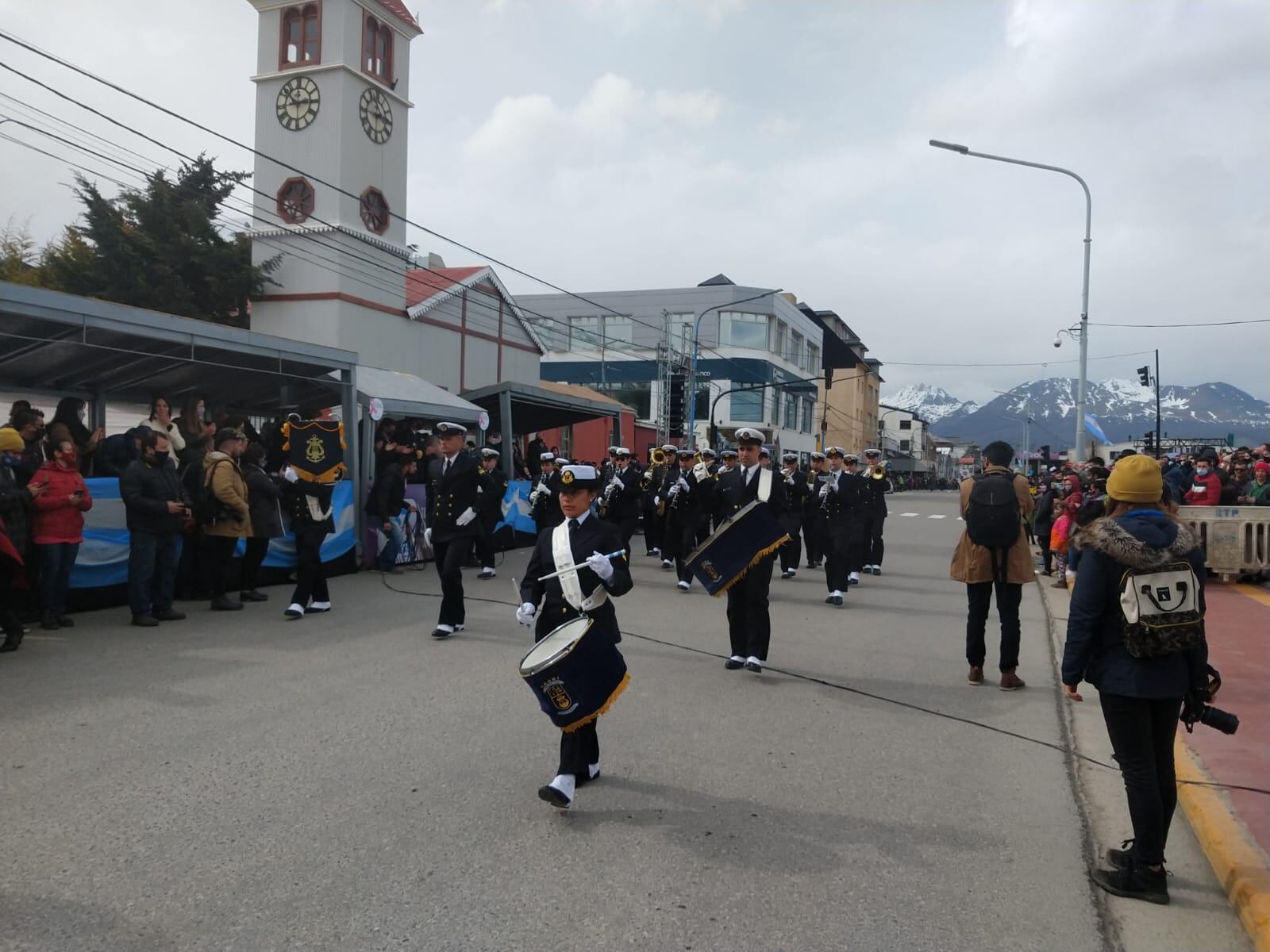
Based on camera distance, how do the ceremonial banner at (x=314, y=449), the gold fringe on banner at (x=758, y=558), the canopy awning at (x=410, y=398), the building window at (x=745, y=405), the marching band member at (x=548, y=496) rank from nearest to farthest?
the gold fringe on banner at (x=758, y=558) → the ceremonial banner at (x=314, y=449) → the marching band member at (x=548, y=496) → the canopy awning at (x=410, y=398) → the building window at (x=745, y=405)

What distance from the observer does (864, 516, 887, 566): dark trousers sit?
552 inches

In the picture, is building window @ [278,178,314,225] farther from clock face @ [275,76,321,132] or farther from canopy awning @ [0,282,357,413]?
canopy awning @ [0,282,357,413]

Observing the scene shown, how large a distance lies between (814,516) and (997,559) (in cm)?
741

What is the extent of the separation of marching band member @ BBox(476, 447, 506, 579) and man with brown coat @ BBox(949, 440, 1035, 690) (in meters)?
4.43

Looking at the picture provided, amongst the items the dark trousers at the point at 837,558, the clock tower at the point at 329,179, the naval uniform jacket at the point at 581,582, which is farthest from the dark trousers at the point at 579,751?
the clock tower at the point at 329,179

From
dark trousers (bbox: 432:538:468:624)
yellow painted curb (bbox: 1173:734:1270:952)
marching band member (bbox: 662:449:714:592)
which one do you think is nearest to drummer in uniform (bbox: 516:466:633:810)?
yellow painted curb (bbox: 1173:734:1270:952)

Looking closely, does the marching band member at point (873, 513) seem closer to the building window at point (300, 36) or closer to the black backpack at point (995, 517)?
the black backpack at point (995, 517)

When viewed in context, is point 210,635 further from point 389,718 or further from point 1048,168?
point 1048,168

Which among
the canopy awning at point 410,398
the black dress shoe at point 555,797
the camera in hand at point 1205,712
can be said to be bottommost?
the black dress shoe at point 555,797

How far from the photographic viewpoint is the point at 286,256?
2847 centimetres

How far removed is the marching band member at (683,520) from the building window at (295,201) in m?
19.1

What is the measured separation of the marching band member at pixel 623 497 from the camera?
12617 millimetres

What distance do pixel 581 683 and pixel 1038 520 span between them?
1083cm

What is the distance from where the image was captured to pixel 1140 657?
11.5 feet
